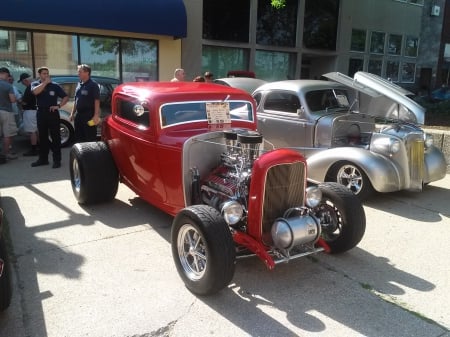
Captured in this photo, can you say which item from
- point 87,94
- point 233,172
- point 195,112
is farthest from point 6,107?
point 233,172

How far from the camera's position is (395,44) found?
21.3 meters

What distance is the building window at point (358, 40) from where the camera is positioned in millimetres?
19078

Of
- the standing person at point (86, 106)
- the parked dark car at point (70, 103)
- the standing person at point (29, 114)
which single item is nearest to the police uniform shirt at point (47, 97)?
the standing person at point (86, 106)

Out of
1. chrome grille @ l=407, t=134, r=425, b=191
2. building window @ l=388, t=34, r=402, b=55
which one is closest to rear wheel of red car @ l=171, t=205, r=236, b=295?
chrome grille @ l=407, t=134, r=425, b=191

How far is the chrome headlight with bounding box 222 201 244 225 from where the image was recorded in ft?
11.6

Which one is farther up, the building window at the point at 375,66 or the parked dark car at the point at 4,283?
the building window at the point at 375,66

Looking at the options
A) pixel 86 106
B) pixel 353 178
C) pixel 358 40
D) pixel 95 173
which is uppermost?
pixel 358 40

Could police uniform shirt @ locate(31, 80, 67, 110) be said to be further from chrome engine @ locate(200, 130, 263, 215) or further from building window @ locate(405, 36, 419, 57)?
building window @ locate(405, 36, 419, 57)

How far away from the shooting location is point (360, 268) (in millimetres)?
4051

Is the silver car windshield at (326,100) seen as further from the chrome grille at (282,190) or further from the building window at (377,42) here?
the building window at (377,42)

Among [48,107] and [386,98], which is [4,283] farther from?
[386,98]

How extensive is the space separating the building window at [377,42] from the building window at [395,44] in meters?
0.69

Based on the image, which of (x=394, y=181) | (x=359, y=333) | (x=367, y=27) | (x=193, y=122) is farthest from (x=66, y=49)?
(x=367, y=27)

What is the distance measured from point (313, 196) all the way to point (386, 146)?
2.64 meters
